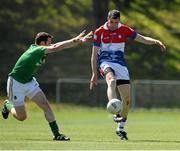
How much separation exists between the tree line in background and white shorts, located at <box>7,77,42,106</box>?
24.6 meters

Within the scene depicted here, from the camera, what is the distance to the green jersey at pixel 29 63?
14.2 meters

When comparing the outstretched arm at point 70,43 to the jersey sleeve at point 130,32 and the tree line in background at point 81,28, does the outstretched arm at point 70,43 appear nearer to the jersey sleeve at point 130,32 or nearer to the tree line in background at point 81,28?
the jersey sleeve at point 130,32

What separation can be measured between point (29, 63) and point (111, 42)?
175 cm

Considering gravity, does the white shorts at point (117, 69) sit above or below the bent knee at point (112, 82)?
above

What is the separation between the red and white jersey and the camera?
594 inches

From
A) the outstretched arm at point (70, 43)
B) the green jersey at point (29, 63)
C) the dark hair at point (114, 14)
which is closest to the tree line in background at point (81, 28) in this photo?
the dark hair at point (114, 14)

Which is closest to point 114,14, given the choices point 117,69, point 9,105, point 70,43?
point 117,69

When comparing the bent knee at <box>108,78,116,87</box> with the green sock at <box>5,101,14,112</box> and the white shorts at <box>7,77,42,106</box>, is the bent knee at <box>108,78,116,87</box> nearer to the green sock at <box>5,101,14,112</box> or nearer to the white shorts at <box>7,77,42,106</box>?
the white shorts at <box>7,77,42,106</box>

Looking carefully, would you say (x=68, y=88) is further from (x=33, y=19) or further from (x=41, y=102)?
(x=41, y=102)

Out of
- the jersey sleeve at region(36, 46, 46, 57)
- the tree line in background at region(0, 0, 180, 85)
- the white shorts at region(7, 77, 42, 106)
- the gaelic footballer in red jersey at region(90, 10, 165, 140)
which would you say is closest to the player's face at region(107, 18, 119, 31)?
the gaelic footballer in red jersey at region(90, 10, 165, 140)

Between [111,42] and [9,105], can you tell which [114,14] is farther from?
[9,105]

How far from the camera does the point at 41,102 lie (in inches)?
575

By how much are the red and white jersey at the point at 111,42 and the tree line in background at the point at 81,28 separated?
80.2ft

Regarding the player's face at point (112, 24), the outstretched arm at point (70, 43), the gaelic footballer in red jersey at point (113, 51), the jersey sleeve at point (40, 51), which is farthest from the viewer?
the gaelic footballer in red jersey at point (113, 51)
